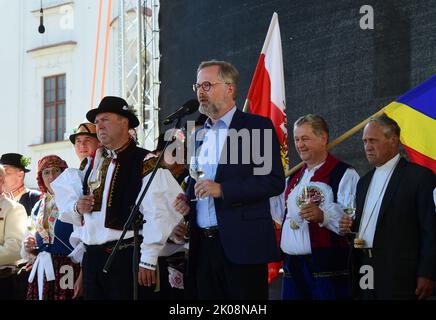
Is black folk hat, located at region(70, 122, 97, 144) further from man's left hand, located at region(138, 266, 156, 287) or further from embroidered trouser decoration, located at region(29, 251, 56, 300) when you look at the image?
man's left hand, located at region(138, 266, 156, 287)

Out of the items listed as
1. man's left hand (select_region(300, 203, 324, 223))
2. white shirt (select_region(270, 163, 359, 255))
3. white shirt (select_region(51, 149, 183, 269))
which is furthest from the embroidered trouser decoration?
man's left hand (select_region(300, 203, 324, 223))

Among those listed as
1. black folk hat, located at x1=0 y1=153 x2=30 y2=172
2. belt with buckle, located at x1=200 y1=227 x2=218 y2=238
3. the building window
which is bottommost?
belt with buckle, located at x1=200 y1=227 x2=218 y2=238

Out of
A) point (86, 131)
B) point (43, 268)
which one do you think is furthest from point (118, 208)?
point (86, 131)

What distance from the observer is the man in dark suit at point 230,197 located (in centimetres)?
389

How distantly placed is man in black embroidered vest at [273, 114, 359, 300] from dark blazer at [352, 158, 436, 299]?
28cm

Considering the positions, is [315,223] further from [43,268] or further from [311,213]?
[43,268]

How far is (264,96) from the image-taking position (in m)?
5.94

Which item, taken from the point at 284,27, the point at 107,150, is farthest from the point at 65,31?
the point at 107,150

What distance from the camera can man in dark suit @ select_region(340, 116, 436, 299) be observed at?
4215 millimetres

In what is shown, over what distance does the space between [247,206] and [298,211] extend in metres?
0.72

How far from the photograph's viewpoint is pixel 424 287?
417 centimetres

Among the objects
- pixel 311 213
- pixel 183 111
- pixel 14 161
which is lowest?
pixel 311 213

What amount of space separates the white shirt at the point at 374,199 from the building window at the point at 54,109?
53.2ft

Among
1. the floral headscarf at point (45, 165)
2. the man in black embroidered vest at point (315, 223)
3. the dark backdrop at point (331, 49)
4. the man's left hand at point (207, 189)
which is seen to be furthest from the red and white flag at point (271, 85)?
the man's left hand at point (207, 189)
